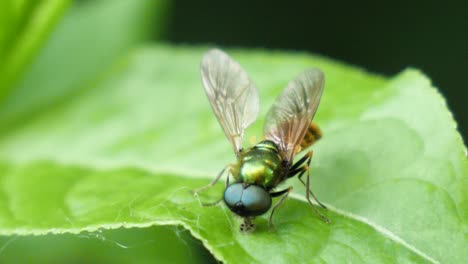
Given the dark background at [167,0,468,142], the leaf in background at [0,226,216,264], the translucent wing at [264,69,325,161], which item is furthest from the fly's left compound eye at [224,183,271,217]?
the dark background at [167,0,468,142]

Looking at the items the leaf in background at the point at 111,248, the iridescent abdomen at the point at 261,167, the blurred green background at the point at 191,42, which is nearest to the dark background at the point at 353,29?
the blurred green background at the point at 191,42

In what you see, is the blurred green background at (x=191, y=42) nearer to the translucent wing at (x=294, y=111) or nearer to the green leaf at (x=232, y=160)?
the green leaf at (x=232, y=160)

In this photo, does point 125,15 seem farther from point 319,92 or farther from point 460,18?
point 460,18

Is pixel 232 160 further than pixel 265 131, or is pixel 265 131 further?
pixel 232 160

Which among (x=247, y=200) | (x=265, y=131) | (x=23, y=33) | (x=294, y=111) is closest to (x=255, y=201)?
(x=247, y=200)

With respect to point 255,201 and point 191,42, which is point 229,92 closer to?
point 255,201
